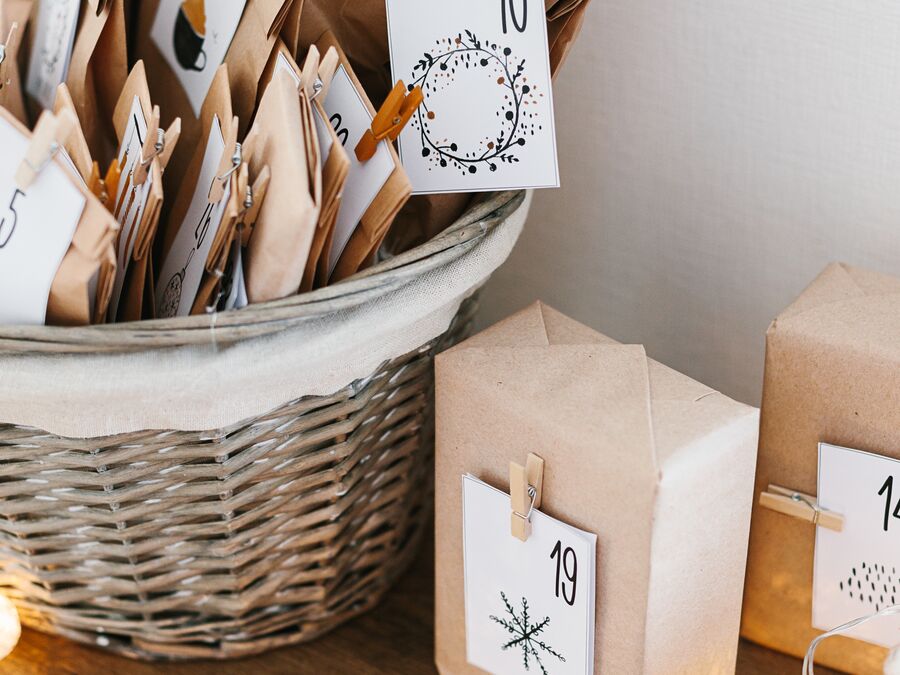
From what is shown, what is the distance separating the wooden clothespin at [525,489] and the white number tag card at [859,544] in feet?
0.58

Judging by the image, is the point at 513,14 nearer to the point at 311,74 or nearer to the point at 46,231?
the point at 311,74

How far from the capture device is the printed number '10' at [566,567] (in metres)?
0.52

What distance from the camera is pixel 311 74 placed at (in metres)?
0.54

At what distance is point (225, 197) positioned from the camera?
52cm

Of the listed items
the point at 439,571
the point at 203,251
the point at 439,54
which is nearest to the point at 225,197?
the point at 203,251

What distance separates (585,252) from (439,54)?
0.93 feet

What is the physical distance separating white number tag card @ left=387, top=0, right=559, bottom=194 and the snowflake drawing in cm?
26

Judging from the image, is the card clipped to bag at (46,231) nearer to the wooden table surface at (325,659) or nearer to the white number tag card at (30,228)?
the white number tag card at (30,228)

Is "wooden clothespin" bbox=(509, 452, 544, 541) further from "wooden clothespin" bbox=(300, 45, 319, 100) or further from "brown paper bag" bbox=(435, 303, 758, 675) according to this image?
"wooden clothespin" bbox=(300, 45, 319, 100)

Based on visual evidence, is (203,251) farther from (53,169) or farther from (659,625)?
(659,625)

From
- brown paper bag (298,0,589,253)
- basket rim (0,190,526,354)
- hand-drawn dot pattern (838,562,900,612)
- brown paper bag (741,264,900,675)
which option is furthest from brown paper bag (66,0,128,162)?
hand-drawn dot pattern (838,562,900,612)

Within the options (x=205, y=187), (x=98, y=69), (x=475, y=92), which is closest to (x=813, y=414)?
(x=475, y=92)

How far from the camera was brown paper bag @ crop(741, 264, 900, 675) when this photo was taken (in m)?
0.55

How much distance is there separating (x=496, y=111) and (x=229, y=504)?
29 cm
